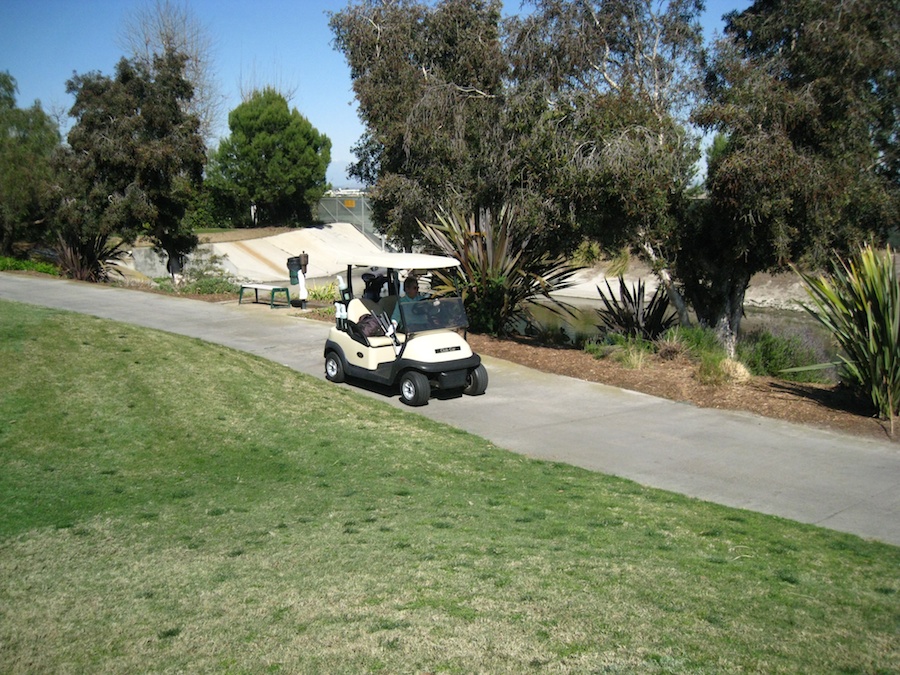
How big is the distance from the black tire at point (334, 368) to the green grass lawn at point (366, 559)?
7.53 feet

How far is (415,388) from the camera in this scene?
10891mm

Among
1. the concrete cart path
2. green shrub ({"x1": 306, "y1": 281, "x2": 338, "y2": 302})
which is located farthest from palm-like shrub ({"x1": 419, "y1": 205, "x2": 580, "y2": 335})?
green shrub ({"x1": 306, "y1": 281, "x2": 338, "y2": 302})

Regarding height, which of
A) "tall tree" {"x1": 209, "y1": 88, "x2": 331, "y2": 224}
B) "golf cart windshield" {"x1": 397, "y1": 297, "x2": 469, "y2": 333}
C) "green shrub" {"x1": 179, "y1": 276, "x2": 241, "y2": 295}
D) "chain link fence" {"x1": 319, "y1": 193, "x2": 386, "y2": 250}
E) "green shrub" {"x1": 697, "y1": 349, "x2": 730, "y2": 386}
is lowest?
"green shrub" {"x1": 697, "y1": 349, "x2": 730, "y2": 386}

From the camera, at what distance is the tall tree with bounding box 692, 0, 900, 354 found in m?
12.6

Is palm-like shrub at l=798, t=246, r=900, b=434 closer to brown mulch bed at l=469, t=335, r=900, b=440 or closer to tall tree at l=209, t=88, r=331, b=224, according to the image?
brown mulch bed at l=469, t=335, r=900, b=440

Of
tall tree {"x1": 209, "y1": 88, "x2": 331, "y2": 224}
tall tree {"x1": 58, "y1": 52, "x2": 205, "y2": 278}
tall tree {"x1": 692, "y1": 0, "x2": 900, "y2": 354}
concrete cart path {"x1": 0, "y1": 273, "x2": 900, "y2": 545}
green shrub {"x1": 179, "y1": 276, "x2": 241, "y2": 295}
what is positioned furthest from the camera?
tall tree {"x1": 209, "y1": 88, "x2": 331, "y2": 224}

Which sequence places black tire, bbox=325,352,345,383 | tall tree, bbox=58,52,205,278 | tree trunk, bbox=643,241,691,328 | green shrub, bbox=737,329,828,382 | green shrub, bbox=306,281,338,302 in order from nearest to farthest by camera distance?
black tire, bbox=325,352,345,383, green shrub, bbox=737,329,828,382, tree trunk, bbox=643,241,691,328, green shrub, bbox=306,281,338,302, tall tree, bbox=58,52,205,278

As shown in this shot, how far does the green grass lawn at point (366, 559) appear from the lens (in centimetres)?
414

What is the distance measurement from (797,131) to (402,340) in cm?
717

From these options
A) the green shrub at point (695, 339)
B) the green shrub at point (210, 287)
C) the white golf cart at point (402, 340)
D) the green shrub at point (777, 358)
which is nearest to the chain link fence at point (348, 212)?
the green shrub at point (210, 287)

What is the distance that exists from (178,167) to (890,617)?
71.9 feet

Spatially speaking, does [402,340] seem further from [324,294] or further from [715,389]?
[324,294]

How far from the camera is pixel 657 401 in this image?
11562 mm

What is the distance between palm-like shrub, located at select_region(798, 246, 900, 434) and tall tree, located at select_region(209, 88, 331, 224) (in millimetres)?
34323
